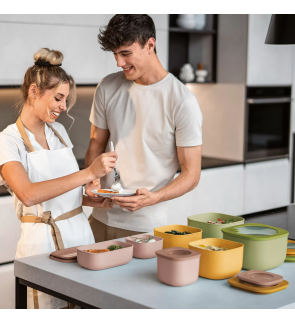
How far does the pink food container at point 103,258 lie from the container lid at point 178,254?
16 cm

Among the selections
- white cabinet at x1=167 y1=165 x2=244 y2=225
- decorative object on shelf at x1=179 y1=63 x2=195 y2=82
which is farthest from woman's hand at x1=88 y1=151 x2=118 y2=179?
decorative object on shelf at x1=179 y1=63 x2=195 y2=82

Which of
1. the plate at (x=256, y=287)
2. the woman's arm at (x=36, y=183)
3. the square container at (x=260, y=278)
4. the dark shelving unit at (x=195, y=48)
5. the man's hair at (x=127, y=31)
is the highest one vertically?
the dark shelving unit at (x=195, y=48)

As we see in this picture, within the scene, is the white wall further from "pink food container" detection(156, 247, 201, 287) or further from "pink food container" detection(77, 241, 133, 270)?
"pink food container" detection(156, 247, 201, 287)

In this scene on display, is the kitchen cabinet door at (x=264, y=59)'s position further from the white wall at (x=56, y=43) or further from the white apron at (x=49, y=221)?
the white apron at (x=49, y=221)

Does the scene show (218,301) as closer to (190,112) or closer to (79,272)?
(79,272)

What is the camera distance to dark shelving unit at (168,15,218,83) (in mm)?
4416

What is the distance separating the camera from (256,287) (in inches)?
52.1

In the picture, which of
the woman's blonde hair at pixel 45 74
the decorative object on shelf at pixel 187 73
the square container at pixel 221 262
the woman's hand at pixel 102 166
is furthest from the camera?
the decorative object on shelf at pixel 187 73

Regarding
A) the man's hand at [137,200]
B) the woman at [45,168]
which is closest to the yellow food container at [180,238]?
the man's hand at [137,200]

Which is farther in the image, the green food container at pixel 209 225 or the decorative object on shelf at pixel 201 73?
the decorative object on shelf at pixel 201 73

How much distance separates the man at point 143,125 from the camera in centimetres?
200
